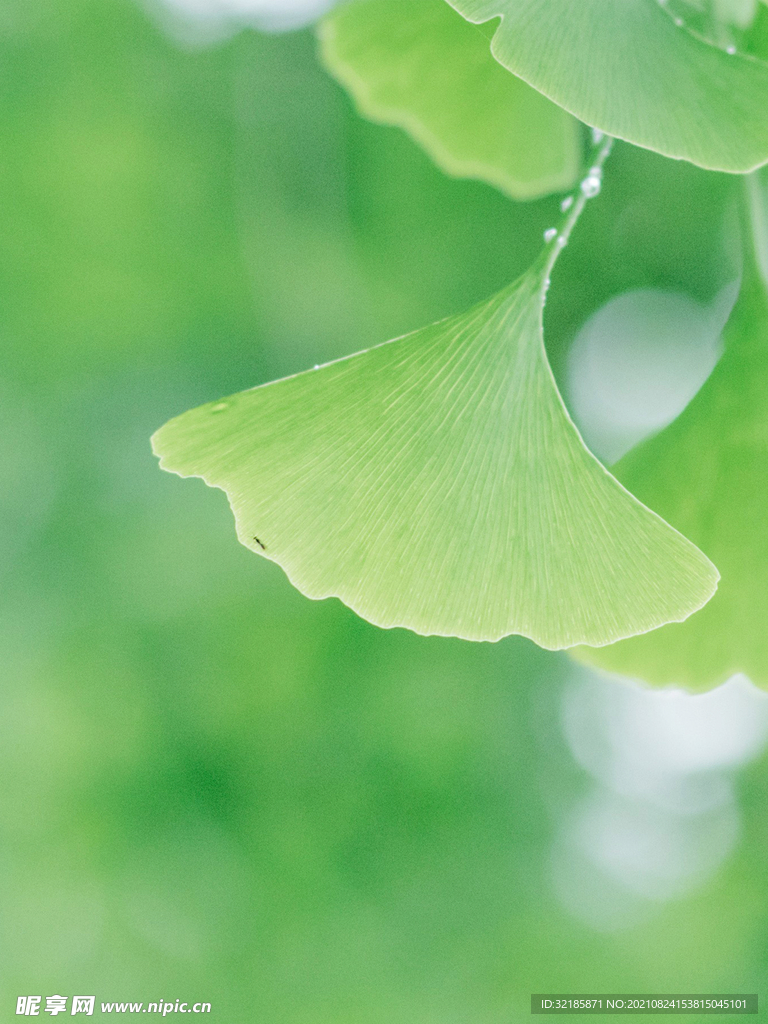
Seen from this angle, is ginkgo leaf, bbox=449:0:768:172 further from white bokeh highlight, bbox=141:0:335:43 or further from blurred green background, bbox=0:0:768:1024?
white bokeh highlight, bbox=141:0:335:43

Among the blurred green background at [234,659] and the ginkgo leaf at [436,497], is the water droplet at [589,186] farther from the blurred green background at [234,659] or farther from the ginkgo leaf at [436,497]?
the blurred green background at [234,659]

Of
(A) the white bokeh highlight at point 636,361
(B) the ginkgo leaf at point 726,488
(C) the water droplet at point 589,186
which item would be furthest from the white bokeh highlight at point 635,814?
(C) the water droplet at point 589,186

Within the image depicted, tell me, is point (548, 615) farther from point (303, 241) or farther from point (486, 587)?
point (303, 241)

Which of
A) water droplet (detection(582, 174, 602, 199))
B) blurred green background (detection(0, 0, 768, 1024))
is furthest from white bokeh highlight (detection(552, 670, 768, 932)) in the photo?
water droplet (detection(582, 174, 602, 199))

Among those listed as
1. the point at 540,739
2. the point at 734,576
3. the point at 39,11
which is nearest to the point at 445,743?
the point at 540,739

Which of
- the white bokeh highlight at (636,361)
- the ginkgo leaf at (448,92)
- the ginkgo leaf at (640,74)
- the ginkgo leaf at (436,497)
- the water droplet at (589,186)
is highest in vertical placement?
the white bokeh highlight at (636,361)
